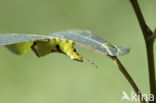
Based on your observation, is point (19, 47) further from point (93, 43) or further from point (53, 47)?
point (93, 43)

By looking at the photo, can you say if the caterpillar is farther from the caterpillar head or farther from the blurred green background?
the blurred green background

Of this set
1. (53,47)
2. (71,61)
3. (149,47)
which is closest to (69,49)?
(53,47)

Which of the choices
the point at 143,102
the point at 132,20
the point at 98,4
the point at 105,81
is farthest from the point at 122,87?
the point at 143,102

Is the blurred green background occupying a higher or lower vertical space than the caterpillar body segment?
higher

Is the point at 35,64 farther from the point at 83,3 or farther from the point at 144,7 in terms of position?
the point at 144,7

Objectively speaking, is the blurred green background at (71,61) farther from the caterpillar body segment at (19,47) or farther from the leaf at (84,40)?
the caterpillar body segment at (19,47)

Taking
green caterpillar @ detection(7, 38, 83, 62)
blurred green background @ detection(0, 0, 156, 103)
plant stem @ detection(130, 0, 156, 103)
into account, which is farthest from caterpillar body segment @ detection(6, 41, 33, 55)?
blurred green background @ detection(0, 0, 156, 103)
